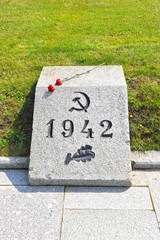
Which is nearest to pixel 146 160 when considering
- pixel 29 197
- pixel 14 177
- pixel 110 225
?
pixel 110 225

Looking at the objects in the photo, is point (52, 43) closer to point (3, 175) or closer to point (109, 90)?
point (109, 90)

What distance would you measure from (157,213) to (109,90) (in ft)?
5.24

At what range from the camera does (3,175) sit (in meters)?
2.93

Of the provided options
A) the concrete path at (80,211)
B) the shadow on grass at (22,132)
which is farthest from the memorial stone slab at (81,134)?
the shadow on grass at (22,132)

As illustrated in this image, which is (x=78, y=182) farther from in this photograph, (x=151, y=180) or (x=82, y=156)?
(x=151, y=180)

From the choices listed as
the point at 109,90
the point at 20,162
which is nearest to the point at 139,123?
the point at 109,90

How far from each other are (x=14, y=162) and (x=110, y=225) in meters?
1.43

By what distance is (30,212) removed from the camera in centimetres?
249

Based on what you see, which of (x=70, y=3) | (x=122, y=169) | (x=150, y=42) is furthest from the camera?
(x=70, y=3)

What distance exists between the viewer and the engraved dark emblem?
9.18ft

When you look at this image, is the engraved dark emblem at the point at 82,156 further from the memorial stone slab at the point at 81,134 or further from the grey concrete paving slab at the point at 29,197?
the grey concrete paving slab at the point at 29,197

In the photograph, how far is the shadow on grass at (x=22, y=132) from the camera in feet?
10.3

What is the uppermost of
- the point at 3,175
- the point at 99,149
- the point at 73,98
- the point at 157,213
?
the point at 73,98

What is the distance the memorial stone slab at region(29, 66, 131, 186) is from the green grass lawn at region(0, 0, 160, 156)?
0.40 m
